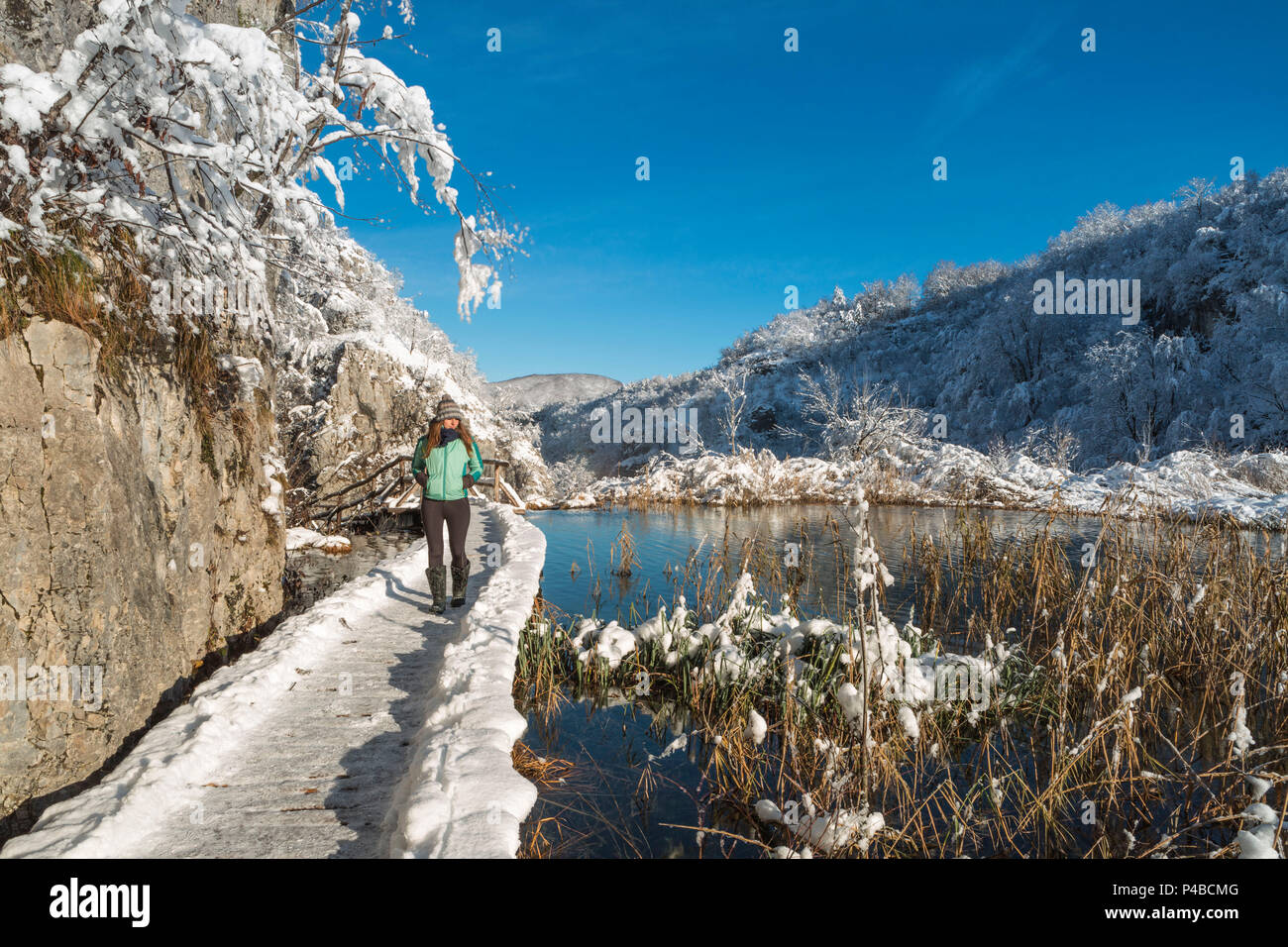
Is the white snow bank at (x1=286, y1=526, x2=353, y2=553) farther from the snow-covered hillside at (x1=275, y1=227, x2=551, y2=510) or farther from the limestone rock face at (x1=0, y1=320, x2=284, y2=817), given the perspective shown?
the limestone rock face at (x1=0, y1=320, x2=284, y2=817)

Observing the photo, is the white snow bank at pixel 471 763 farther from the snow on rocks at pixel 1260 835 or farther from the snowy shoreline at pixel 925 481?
the snowy shoreline at pixel 925 481

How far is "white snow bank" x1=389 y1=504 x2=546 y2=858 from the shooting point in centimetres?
275

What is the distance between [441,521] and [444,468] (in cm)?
57

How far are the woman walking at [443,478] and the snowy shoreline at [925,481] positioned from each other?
1494 centimetres

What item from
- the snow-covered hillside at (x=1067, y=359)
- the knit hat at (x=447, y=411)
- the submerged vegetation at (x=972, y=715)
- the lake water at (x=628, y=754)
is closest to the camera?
the submerged vegetation at (x=972, y=715)

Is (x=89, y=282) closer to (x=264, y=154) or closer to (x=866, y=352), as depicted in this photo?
(x=264, y=154)

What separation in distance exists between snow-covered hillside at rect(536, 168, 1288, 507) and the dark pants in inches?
433

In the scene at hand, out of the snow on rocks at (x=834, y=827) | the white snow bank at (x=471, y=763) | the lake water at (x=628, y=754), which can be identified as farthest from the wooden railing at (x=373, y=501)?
the snow on rocks at (x=834, y=827)

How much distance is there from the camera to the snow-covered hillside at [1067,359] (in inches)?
1139

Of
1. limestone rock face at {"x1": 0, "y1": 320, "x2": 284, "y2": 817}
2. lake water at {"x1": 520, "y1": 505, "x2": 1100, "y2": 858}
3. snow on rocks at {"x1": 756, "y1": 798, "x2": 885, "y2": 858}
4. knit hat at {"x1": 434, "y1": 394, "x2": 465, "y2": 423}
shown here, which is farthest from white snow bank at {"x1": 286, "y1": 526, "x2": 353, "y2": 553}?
snow on rocks at {"x1": 756, "y1": 798, "x2": 885, "y2": 858}

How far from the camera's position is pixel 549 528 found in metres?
16.4

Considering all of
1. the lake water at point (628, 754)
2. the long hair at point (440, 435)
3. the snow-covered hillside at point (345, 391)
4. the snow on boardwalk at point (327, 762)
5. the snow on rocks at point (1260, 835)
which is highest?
the snow-covered hillside at point (345, 391)
